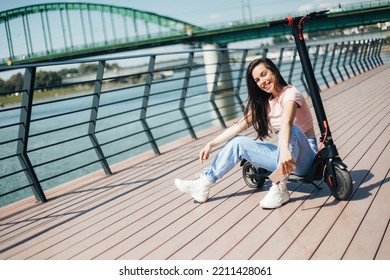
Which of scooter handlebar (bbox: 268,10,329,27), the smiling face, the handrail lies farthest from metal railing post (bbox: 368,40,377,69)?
the smiling face

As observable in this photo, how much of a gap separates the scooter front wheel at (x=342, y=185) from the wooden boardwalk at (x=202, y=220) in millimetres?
50

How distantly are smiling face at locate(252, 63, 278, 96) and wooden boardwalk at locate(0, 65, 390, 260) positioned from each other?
676mm

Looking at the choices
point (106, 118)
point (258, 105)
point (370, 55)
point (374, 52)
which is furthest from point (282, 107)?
point (374, 52)

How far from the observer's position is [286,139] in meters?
2.26

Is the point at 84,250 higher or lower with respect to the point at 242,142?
lower

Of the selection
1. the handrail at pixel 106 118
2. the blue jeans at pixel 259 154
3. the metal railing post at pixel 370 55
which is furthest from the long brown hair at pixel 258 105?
the metal railing post at pixel 370 55

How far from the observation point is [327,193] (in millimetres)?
2625

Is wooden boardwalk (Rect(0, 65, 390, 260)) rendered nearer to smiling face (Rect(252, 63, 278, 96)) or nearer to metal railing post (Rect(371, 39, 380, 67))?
smiling face (Rect(252, 63, 278, 96))

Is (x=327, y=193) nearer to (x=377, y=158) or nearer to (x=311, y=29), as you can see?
(x=377, y=158)

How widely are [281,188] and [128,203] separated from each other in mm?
1093

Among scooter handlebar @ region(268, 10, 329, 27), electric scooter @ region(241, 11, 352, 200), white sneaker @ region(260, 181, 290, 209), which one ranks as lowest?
white sneaker @ region(260, 181, 290, 209)

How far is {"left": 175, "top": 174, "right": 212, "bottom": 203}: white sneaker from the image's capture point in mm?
2730

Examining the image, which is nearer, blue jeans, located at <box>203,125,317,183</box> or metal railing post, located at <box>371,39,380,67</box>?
blue jeans, located at <box>203,125,317,183</box>
